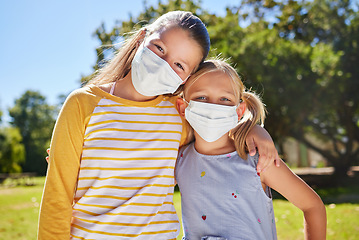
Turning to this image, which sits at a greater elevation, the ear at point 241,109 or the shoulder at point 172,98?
the shoulder at point 172,98

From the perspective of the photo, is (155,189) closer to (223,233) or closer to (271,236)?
(223,233)

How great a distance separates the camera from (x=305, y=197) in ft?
7.08

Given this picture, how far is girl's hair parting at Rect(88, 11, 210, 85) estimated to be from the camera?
89.7 inches

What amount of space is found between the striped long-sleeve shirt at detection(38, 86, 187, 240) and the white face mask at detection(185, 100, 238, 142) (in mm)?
314

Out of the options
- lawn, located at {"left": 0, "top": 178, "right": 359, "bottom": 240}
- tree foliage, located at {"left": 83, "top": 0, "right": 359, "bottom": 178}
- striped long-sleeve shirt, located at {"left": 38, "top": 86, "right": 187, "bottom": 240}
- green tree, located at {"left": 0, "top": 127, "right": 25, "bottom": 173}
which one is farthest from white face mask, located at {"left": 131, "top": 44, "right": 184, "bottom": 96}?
green tree, located at {"left": 0, "top": 127, "right": 25, "bottom": 173}

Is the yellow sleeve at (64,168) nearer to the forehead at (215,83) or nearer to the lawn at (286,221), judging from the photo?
the forehead at (215,83)

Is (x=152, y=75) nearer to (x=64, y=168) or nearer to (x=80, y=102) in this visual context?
(x=80, y=102)

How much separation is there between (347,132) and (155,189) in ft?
57.1

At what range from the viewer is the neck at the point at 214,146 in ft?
7.99

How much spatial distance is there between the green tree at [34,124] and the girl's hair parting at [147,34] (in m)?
31.8

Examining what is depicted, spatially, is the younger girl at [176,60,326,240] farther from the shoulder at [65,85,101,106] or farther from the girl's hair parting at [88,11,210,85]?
the shoulder at [65,85,101,106]

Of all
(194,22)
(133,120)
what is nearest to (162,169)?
(133,120)

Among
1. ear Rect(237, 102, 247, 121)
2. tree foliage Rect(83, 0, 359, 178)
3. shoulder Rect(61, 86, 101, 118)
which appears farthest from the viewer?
tree foliage Rect(83, 0, 359, 178)

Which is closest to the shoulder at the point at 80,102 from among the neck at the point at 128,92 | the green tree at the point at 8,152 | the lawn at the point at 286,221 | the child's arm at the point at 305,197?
the neck at the point at 128,92
